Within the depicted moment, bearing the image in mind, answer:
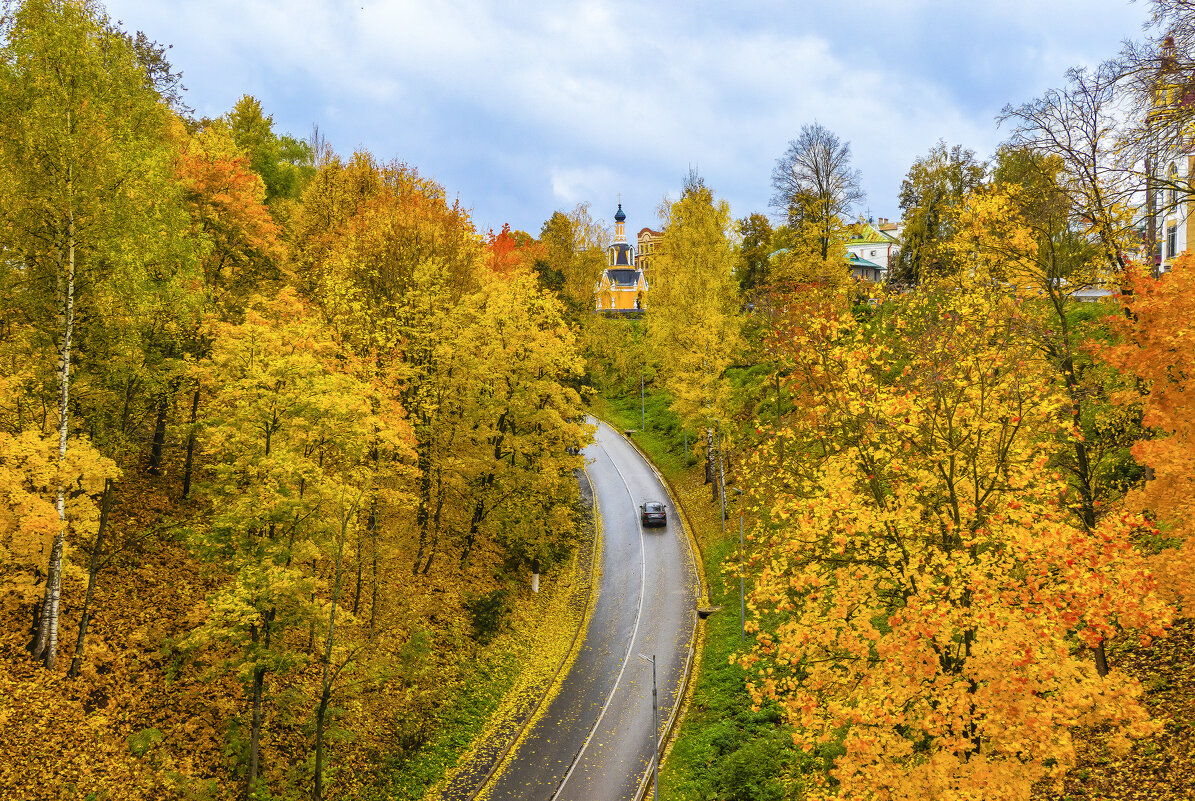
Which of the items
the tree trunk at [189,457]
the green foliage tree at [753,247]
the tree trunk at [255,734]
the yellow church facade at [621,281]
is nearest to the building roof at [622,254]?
the yellow church facade at [621,281]

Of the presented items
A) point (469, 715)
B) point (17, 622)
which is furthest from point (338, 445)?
point (469, 715)

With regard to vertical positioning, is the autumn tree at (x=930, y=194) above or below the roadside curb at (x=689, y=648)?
above

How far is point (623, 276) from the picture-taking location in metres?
97.6

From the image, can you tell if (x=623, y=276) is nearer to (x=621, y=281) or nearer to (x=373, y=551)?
(x=621, y=281)

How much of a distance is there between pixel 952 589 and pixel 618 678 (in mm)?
17860

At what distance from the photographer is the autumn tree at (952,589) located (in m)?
10.5

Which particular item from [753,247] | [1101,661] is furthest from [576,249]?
[1101,661]

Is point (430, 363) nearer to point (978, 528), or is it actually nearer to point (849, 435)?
point (849, 435)

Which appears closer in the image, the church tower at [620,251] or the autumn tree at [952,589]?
the autumn tree at [952,589]

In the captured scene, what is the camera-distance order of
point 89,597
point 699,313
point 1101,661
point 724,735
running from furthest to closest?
Answer: point 699,313 → point 724,735 → point 89,597 → point 1101,661

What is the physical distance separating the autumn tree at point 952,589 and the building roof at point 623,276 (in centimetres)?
8215

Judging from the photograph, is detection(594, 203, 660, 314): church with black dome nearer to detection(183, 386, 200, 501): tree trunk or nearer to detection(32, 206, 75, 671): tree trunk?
detection(183, 386, 200, 501): tree trunk

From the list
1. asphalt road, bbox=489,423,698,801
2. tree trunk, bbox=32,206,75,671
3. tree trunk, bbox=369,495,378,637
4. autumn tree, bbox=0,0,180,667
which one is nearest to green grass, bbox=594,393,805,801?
asphalt road, bbox=489,423,698,801

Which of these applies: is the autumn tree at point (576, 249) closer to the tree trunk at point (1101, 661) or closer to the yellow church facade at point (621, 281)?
the yellow church facade at point (621, 281)
